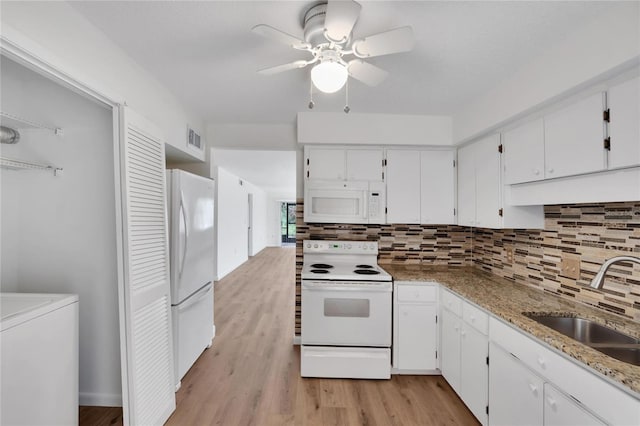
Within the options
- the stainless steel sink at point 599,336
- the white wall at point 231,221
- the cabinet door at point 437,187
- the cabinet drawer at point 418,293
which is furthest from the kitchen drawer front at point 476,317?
the white wall at point 231,221

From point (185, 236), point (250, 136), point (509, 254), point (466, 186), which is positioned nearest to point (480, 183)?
point (466, 186)

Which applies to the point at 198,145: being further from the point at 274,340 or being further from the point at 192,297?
the point at 274,340

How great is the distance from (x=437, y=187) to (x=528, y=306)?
57.5 inches

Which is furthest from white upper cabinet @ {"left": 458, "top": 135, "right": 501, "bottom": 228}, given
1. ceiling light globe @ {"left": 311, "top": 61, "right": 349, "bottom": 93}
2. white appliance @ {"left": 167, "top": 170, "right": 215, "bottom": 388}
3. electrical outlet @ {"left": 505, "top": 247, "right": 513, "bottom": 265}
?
white appliance @ {"left": 167, "top": 170, "right": 215, "bottom": 388}

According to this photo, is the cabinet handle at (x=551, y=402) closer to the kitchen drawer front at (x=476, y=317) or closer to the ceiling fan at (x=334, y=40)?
the kitchen drawer front at (x=476, y=317)

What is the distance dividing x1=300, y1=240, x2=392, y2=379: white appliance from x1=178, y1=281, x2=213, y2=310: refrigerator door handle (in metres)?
0.98

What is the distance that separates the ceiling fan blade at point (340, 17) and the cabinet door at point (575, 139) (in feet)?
4.52

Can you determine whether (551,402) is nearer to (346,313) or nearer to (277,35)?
(346,313)

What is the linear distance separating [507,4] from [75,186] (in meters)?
2.85

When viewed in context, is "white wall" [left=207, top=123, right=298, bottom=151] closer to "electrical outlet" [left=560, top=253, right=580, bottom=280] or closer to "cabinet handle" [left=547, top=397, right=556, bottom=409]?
"electrical outlet" [left=560, top=253, right=580, bottom=280]

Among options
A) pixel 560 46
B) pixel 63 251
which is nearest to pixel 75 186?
pixel 63 251

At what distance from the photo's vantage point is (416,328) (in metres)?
2.51

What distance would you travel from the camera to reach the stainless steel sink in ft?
4.43

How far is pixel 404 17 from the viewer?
4.69 feet
